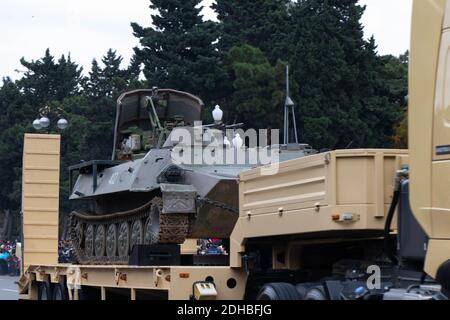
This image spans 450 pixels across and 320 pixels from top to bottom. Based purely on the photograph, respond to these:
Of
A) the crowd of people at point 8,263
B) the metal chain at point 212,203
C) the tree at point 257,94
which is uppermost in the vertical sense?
the tree at point 257,94

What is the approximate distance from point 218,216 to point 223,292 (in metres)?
5.22

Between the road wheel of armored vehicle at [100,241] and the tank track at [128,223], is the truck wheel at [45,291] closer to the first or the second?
the tank track at [128,223]

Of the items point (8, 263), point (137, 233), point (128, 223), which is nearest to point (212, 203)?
point (137, 233)

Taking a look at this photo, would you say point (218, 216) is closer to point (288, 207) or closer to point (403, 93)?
point (288, 207)

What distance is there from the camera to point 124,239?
16.4 meters

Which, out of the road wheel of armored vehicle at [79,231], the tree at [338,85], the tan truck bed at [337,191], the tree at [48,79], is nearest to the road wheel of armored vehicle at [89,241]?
the road wheel of armored vehicle at [79,231]

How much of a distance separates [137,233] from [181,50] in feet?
98.3

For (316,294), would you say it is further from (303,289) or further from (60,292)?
(60,292)

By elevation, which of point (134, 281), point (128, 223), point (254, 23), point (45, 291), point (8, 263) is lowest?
point (8, 263)

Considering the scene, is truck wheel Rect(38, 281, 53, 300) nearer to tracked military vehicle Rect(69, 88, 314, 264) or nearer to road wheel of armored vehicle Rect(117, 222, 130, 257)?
tracked military vehicle Rect(69, 88, 314, 264)

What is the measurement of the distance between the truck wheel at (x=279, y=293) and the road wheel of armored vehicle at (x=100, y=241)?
9333 mm

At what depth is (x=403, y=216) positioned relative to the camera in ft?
24.0

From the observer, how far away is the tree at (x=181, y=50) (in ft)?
144

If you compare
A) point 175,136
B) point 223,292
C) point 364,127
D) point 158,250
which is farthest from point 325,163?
point 364,127
